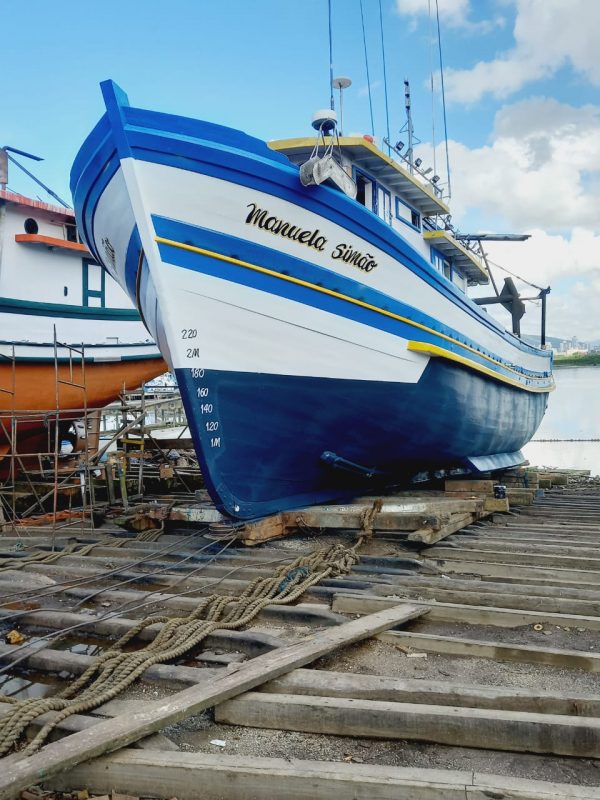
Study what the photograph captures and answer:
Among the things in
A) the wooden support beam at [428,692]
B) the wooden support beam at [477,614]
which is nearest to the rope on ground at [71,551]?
the wooden support beam at [477,614]

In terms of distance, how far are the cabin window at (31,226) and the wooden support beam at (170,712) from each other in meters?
12.0

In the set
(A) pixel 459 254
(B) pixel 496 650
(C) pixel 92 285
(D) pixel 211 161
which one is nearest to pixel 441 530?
(B) pixel 496 650

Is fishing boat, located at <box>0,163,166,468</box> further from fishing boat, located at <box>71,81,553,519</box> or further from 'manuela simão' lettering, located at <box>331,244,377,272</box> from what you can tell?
'manuela simão' lettering, located at <box>331,244,377,272</box>

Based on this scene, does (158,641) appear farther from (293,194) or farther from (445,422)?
(445,422)

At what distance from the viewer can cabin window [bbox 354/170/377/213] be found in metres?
7.64

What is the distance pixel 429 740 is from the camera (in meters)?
2.42

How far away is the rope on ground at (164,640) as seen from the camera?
2492mm

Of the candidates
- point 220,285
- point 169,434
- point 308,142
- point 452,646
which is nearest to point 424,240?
point 308,142

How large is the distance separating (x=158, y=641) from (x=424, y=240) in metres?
7.21

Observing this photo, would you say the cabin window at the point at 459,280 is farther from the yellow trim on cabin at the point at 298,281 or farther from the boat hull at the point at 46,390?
the boat hull at the point at 46,390

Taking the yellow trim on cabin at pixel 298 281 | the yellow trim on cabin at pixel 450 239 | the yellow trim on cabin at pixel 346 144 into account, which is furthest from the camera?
the yellow trim on cabin at pixel 450 239

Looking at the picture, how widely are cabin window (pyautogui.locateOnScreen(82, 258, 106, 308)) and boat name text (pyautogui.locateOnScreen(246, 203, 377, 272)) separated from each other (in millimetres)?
8682

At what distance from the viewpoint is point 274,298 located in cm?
560

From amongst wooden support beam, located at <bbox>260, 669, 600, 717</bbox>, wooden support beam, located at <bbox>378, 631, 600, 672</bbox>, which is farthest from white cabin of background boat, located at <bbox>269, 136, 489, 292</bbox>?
wooden support beam, located at <bbox>260, 669, 600, 717</bbox>
